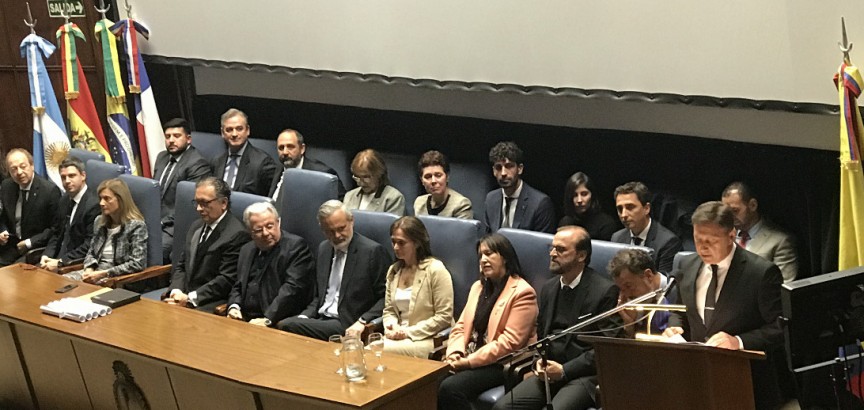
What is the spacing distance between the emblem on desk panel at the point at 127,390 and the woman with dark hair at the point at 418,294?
104 centimetres

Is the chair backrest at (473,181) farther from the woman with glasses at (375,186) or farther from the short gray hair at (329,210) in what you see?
the short gray hair at (329,210)

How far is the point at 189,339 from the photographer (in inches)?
161

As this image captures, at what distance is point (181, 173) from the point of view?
625 centimetres

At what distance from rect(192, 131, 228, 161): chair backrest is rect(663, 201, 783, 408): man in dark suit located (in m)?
3.80

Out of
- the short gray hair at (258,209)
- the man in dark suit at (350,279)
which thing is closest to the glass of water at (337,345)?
the man in dark suit at (350,279)

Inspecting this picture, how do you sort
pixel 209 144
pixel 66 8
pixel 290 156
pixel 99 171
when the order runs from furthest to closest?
1. pixel 66 8
2. pixel 209 144
3. pixel 99 171
4. pixel 290 156

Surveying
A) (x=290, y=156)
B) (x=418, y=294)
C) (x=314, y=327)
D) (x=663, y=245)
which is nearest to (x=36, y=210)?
(x=290, y=156)

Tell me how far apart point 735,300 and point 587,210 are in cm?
148

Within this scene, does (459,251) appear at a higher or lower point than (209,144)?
lower

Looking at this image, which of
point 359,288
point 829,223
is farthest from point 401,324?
point 829,223

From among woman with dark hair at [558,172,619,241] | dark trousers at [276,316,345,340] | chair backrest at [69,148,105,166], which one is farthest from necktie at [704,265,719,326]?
chair backrest at [69,148,105,166]

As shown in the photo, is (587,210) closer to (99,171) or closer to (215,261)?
(215,261)

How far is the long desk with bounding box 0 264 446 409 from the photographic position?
349 centimetres

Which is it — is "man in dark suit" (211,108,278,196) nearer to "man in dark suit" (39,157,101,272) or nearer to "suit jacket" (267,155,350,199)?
"suit jacket" (267,155,350,199)
